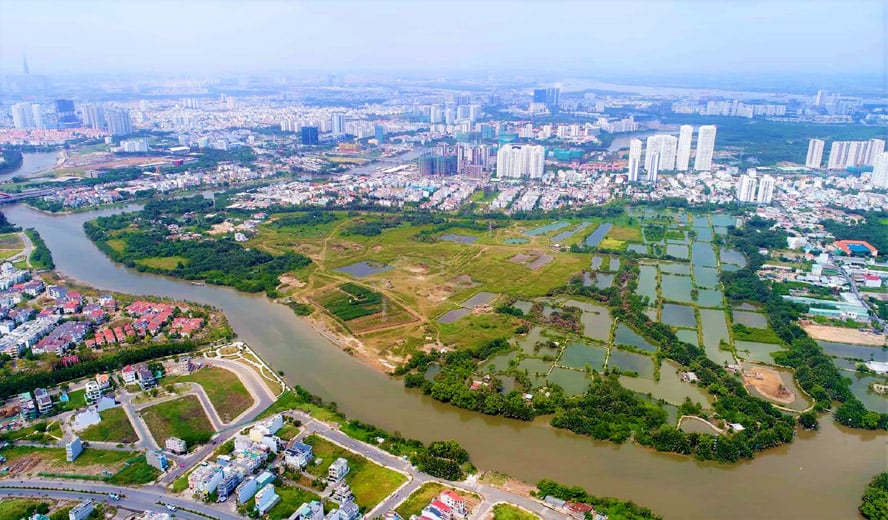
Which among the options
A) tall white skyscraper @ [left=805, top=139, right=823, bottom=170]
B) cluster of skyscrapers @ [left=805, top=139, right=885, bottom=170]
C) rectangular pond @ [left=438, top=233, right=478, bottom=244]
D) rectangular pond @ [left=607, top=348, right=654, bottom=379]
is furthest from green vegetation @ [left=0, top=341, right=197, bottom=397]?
cluster of skyscrapers @ [left=805, top=139, right=885, bottom=170]

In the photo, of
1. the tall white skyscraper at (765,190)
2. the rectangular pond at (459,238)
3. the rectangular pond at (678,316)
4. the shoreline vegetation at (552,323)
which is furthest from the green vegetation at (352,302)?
the tall white skyscraper at (765,190)

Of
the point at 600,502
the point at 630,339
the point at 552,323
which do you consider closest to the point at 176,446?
the point at 600,502

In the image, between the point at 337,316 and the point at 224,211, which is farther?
the point at 224,211

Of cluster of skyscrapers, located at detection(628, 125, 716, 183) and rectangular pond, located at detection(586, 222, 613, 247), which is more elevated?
cluster of skyscrapers, located at detection(628, 125, 716, 183)

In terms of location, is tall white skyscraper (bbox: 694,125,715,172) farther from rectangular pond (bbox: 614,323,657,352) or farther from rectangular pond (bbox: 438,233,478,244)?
rectangular pond (bbox: 614,323,657,352)

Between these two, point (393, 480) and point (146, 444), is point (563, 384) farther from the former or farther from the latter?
point (146, 444)

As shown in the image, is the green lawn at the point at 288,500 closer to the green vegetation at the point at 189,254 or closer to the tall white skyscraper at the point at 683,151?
the green vegetation at the point at 189,254

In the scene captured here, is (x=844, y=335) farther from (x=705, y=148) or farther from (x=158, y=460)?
(x=705, y=148)

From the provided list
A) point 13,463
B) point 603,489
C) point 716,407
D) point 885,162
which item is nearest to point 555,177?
point 885,162
